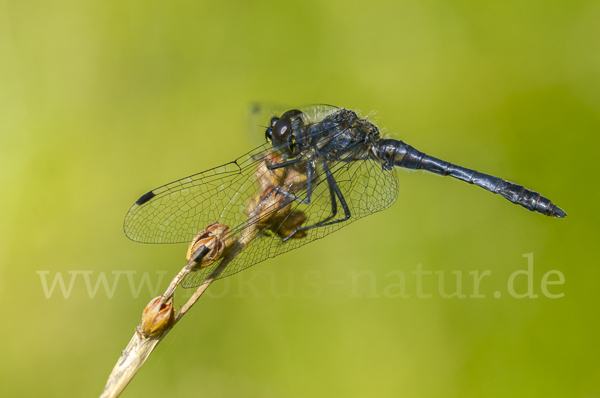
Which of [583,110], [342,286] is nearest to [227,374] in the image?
[342,286]

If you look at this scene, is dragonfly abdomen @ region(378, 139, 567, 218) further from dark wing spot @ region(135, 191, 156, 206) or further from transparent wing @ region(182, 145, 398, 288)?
dark wing spot @ region(135, 191, 156, 206)

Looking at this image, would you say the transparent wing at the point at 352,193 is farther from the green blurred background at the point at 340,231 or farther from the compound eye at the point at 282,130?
the compound eye at the point at 282,130

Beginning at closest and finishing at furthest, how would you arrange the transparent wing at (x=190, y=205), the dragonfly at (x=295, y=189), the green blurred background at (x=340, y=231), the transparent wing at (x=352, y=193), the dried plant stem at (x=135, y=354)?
the dried plant stem at (x=135, y=354) < the dragonfly at (x=295, y=189) < the transparent wing at (x=190, y=205) < the green blurred background at (x=340, y=231) < the transparent wing at (x=352, y=193)

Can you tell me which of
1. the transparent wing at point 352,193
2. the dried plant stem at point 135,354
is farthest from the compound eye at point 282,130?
the dried plant stem at point 135,354

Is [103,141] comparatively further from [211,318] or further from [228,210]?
[211,318]

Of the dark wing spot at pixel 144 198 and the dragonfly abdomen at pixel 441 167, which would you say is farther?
the dragonfly abdomen at pixel 441 167

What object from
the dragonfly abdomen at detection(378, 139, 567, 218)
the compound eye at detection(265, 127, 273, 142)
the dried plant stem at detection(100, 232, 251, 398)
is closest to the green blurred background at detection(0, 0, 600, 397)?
the dragonfly abdomen at detection(378, 139, 567, 218)

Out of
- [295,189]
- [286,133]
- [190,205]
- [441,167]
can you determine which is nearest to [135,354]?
[190,205]

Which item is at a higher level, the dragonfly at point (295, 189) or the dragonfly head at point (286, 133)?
the dragonfly head at point (286, 133)
